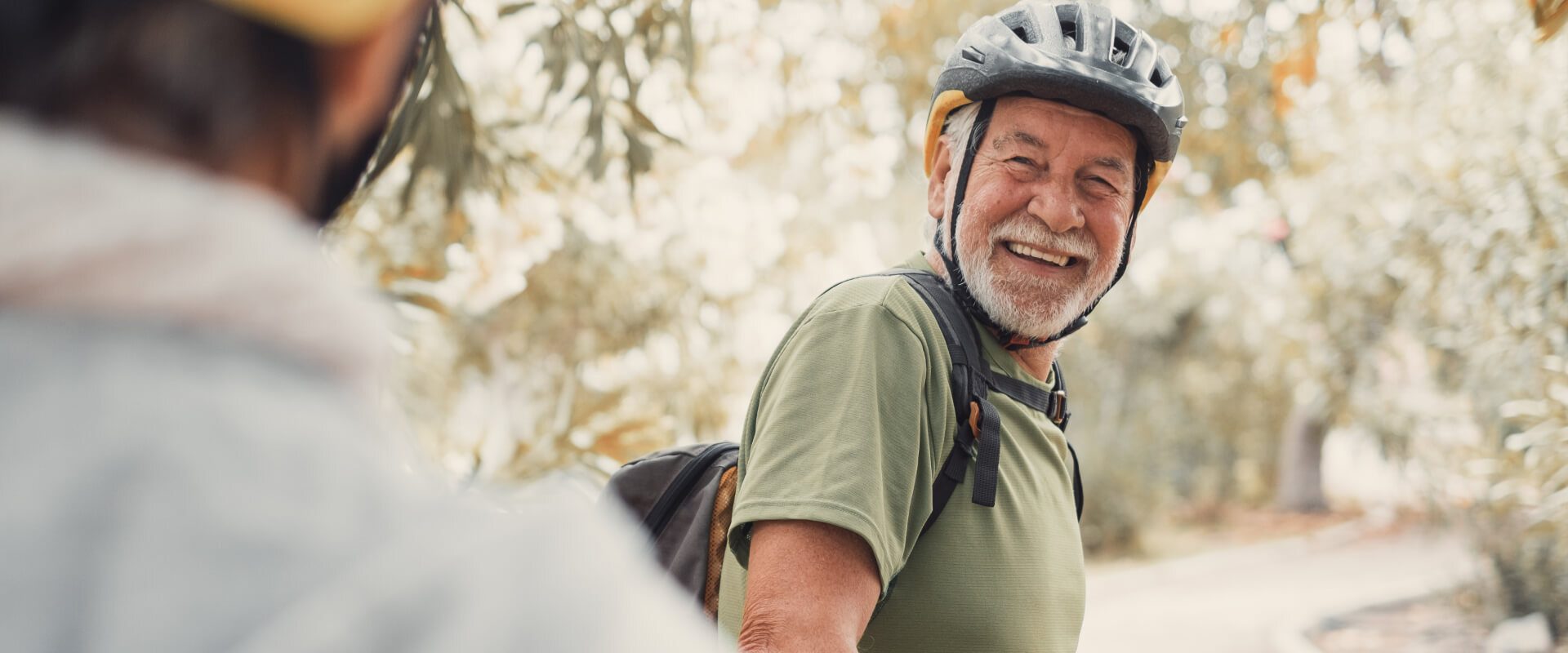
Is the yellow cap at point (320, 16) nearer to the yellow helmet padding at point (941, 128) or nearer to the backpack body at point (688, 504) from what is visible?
the backpack body at point (688, 504)

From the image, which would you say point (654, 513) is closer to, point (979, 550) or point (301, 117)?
point (979, 550)

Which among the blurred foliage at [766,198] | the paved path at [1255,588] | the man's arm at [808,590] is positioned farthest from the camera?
the paved path at [1255,588]

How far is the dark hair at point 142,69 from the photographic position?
57cm

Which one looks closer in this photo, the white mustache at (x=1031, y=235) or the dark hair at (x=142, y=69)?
the dark hair at (x=142, y=69)

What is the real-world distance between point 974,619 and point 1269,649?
34.6 feet

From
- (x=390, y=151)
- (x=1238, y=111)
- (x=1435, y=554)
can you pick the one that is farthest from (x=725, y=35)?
(x=1435, y=554)

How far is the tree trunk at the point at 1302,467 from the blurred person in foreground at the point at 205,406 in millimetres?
24485

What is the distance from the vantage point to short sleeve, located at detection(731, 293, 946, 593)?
166 centimetres

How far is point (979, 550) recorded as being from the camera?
183 cm

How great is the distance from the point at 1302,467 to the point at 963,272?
76.9ft

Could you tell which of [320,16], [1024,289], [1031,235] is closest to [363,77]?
[320,16]

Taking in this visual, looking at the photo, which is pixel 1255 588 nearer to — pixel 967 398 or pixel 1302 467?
pixel 1302 467

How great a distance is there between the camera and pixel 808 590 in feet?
5.35

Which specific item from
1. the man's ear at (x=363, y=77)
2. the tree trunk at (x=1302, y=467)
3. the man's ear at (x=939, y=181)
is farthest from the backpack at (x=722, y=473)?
the tree trunk at (x=1302, y=467)
